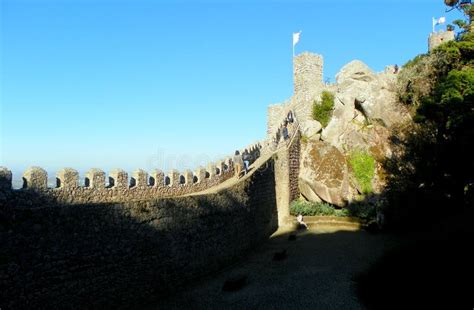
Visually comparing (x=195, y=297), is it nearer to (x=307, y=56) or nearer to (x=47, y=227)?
(x=47, y=227)

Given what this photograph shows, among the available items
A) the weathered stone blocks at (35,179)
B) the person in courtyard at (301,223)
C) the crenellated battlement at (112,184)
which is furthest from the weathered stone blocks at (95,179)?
the person in courtyard at (301,223)

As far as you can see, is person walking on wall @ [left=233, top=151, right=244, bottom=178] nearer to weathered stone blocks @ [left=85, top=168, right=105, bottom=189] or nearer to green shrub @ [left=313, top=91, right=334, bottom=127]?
weathered stone blocks @ [left=85, top=168, right=105, bottom=189]

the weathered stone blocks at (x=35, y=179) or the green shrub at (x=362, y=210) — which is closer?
the weathered stone blocks at (x=35, y=179)

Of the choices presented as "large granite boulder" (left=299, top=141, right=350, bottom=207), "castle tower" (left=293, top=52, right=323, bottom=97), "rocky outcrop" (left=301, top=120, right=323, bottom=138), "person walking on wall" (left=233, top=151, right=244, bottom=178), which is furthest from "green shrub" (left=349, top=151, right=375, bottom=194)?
"castle tower" (left=293, top=52, right=323, bottom=97)

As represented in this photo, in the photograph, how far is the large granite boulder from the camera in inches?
837

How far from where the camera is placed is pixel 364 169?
69.6 ft

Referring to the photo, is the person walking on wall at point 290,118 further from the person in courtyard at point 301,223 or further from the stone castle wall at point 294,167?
Answer: the person in courtyard at point 301,223

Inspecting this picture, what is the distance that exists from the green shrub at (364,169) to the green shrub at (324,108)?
210 inches

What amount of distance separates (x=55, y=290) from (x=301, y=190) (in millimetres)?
16548

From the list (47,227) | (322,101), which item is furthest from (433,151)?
(47,227)

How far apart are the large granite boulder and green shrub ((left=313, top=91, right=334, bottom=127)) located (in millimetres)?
3192

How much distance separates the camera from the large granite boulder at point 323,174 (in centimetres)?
2125

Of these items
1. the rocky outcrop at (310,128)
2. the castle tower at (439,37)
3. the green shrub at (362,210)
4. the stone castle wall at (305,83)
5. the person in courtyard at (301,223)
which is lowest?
the person in courtyard at (301,223)

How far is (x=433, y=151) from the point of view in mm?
16938
